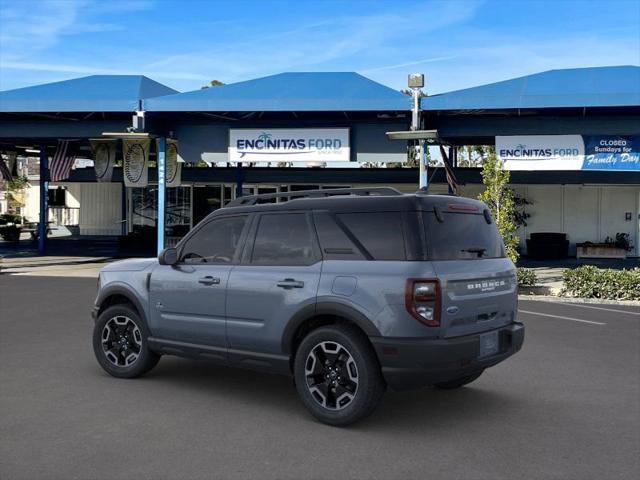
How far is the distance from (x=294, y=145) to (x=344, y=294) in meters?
14.7

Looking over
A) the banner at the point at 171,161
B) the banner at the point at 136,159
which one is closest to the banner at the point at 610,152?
the banner at the point at 171,161

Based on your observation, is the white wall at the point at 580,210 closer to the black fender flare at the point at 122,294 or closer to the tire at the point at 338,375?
the black fender flare at the point at 122,294

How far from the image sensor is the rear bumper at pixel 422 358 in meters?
4.79

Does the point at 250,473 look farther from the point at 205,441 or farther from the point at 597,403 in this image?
the point at 597,403

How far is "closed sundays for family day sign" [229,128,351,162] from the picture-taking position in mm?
19203

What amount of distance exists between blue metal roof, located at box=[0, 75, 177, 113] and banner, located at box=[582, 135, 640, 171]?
13449 millimetres

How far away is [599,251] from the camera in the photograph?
26.4 metres

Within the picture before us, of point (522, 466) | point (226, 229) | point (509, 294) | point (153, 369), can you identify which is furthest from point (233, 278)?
point (522, 466)

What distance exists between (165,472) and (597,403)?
13.2 ft

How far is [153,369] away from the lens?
7148 mm

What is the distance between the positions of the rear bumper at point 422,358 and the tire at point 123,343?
2.82 meters

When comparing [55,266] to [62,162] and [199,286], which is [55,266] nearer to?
[62,162]

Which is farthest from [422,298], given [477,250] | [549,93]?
[549,93]

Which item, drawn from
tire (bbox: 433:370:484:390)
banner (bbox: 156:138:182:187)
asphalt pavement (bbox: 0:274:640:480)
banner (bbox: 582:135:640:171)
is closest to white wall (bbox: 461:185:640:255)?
banner (bbox: 582:135:640:171)
